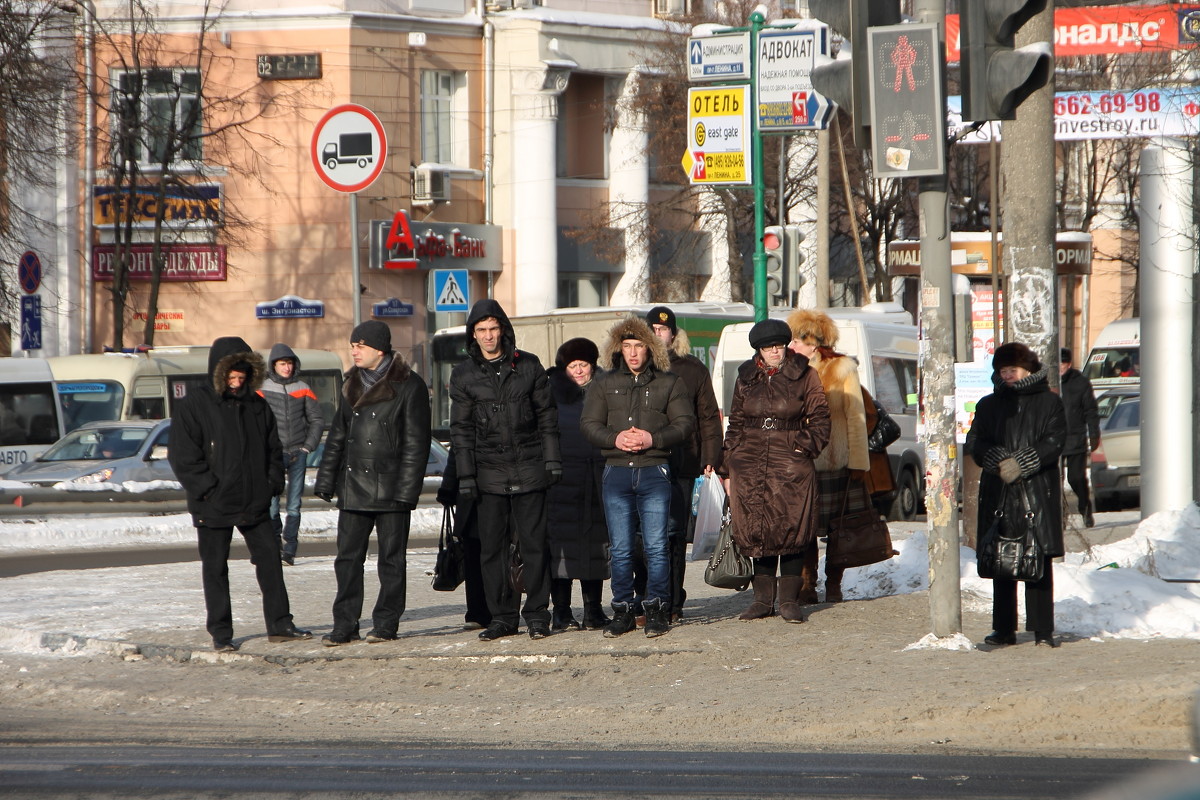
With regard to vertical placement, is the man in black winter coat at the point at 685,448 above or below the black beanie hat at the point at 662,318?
below

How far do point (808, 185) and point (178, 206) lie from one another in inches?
547

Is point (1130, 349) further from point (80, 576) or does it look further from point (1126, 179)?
point (80, 576)

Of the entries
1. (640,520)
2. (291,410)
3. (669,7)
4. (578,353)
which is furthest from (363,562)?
(669,7)

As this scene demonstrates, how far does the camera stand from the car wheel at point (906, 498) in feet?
66.3

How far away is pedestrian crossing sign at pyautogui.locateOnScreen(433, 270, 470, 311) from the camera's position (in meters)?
20.2

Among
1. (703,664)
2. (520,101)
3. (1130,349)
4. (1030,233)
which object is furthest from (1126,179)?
(703,664)

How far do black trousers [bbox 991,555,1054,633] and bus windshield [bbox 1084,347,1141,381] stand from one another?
73.6ft

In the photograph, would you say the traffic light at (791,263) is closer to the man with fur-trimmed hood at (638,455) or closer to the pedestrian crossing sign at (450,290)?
the pedestrian crossing sign at (450,290)

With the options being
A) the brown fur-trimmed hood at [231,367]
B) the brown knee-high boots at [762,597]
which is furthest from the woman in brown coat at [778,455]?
the brown fur-trimmed hood at [231,367]

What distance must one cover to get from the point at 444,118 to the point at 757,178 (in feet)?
48.0

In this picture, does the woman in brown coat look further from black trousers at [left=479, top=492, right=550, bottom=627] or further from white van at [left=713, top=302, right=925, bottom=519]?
white van at [left=713, top=302, right=925, bottom=519]

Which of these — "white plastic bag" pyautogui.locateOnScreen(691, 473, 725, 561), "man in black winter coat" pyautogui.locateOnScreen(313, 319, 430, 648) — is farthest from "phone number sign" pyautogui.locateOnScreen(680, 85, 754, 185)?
"man in black winter coat" pyautogui.locateOnScreen(313, 319, 430, 648)

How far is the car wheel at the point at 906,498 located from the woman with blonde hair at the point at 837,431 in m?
10.1

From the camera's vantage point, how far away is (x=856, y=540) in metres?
9.95
